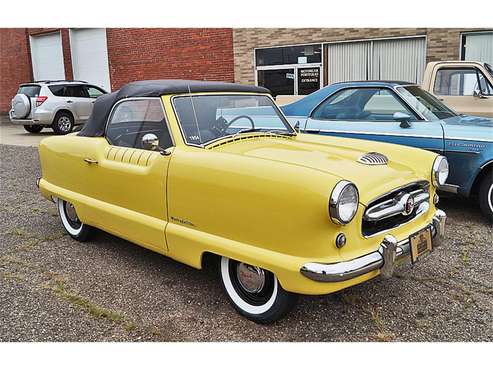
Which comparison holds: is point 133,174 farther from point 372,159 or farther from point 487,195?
point 487,195

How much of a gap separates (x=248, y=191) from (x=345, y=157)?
34.2 inches

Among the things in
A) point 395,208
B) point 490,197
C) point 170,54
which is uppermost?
point 170,54

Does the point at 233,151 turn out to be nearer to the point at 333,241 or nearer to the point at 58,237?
the point at 333,241

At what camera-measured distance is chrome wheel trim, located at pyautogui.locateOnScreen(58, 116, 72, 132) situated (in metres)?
13.5

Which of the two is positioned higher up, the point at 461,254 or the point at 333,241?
the point at 333,241

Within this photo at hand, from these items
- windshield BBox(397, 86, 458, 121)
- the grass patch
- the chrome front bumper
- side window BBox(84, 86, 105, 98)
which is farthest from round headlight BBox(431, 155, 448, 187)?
side window BBox(84, 86, 105, 98)

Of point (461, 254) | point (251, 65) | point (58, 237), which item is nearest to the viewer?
point (461, 254)

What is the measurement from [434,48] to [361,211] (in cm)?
876

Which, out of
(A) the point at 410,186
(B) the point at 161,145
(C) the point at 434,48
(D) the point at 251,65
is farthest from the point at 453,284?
(D) the point at 251,65

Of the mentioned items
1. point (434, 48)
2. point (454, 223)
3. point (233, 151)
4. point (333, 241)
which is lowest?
point (454, 223)

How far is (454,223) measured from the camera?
16.9 ft

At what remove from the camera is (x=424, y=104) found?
5.72m

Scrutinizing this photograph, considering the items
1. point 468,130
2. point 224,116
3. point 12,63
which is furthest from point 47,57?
point 468,130

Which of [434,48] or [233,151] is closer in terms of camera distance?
[233,151]
